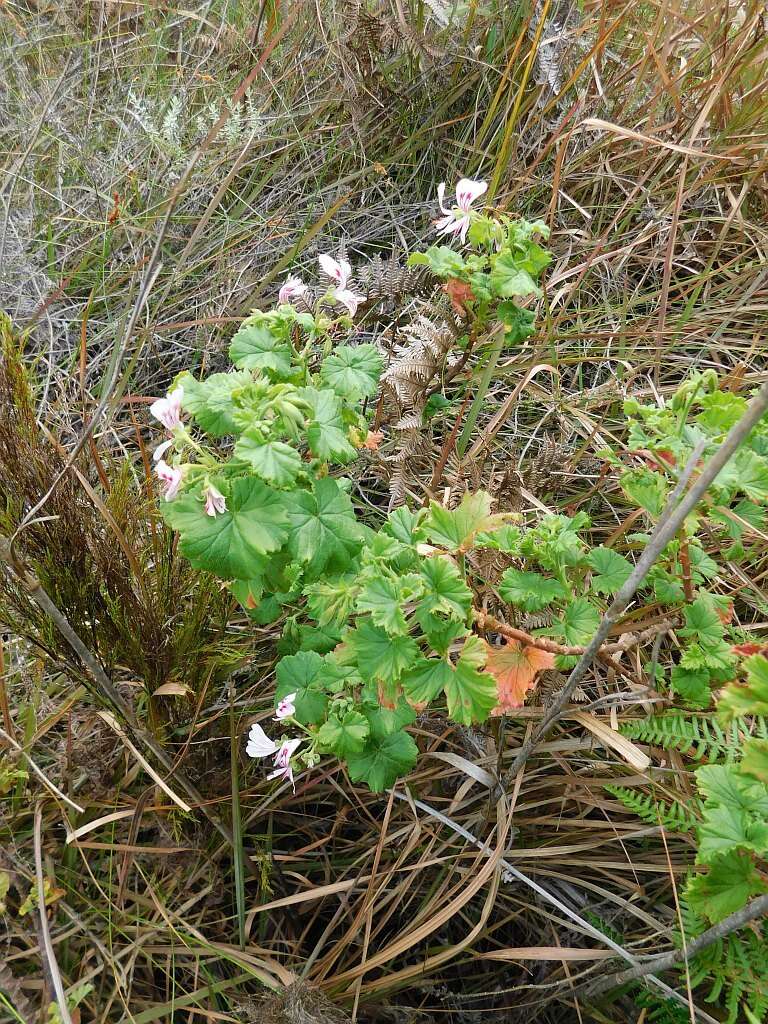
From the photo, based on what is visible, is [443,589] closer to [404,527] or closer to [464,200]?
[404,527]

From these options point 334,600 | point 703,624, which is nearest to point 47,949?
point 334,600

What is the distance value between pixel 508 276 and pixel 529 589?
1.99 feet

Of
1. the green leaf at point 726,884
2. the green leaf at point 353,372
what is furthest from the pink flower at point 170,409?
the green leaf at point 726,884

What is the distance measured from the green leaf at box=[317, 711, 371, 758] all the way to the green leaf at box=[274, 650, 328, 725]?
0.07m

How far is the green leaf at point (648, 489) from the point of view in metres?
1.21

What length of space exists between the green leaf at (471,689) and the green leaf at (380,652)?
0.07 metres

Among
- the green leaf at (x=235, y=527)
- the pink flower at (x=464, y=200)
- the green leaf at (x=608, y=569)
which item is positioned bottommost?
the green leaf at (x=608, y=569)

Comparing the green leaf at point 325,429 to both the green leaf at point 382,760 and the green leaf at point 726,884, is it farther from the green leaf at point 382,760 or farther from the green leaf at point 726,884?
the green leaf at point 726,884

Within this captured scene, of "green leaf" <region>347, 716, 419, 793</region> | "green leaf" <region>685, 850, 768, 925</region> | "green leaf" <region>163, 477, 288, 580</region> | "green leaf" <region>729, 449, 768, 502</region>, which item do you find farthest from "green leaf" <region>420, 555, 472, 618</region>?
"green leaf" <region>685, 850, 768, 925</region>

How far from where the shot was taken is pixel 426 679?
44.6 inches

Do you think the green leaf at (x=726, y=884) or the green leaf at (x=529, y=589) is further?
the green leaf at (x=529, y=589)

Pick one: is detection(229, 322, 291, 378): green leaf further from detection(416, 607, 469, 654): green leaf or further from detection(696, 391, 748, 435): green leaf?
detection(696, 391, 748, 435): green leaf

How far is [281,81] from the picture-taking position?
2789 mm

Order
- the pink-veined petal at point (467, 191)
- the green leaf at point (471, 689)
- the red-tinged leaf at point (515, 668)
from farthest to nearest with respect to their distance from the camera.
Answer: the pink-veined petal at point (467, 191) → the red-tinged leaf at point (515, 668) → the green leaf at point (471, 689)
